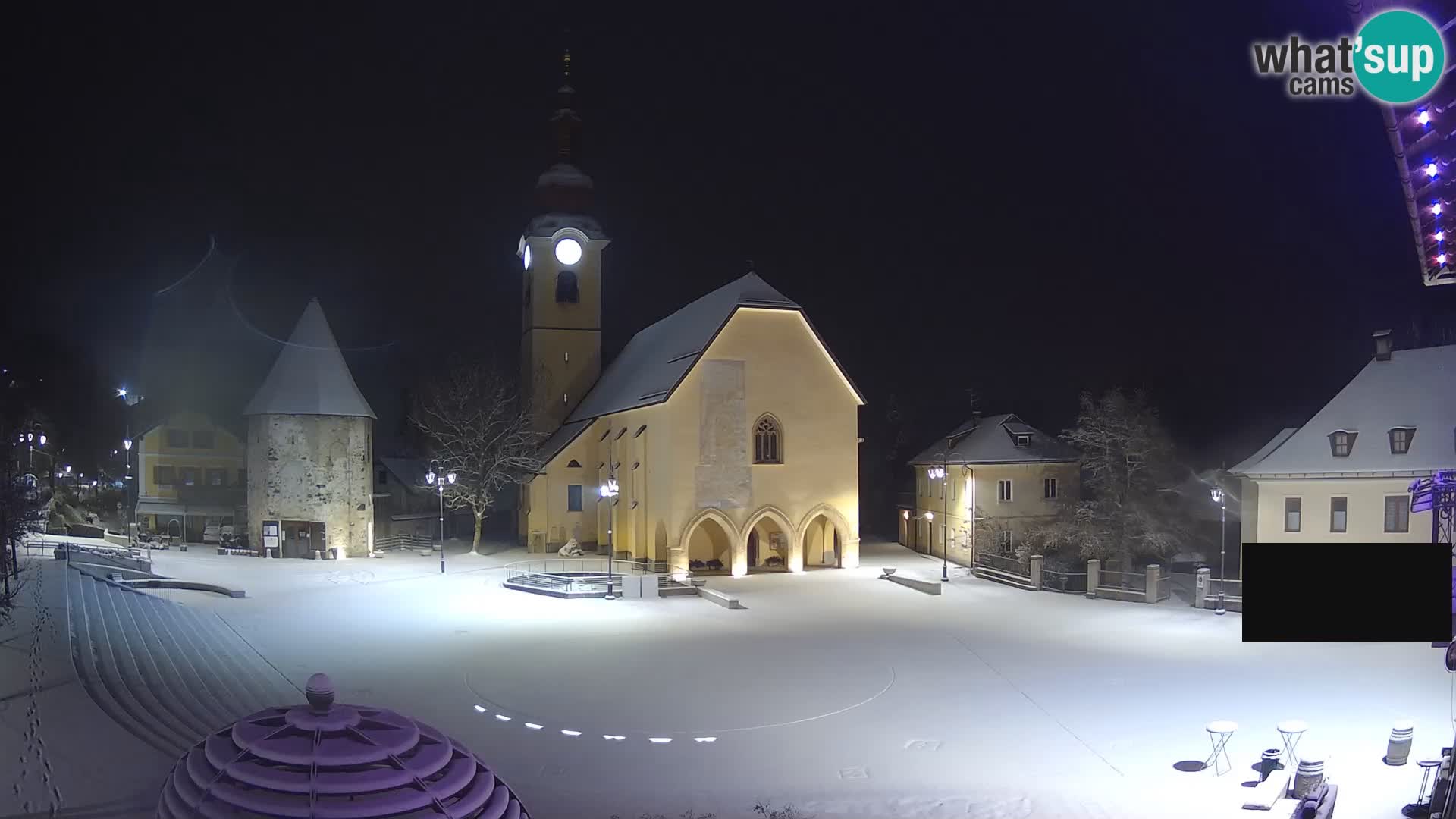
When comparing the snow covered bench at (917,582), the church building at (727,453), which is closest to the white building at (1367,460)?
the snow covered bench at (917,582)

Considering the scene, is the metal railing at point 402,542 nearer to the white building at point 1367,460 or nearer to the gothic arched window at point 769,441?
the gothic arched window at point 769,441

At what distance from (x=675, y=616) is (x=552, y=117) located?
30.6 m

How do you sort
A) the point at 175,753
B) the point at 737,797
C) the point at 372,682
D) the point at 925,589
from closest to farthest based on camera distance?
1. the point at 175,753
2. the point at 737,797
3. the point at 372,682
4. the point at 925,589

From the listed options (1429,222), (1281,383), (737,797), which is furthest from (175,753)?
(1281,383)

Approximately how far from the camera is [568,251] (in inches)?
1743

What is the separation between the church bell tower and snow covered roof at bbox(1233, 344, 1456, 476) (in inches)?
1165

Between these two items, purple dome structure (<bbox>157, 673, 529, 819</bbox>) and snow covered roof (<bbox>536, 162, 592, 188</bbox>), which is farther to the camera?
snow covered roof (<bbox>536, 162, 592, 188</bbox>)

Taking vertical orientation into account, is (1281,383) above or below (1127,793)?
above

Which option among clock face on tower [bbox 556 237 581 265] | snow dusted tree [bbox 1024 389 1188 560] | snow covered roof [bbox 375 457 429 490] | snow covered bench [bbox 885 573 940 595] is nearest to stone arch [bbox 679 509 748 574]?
snow covered bench [bbox 885 573 940 595]

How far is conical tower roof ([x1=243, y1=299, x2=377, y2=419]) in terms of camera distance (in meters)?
35.6

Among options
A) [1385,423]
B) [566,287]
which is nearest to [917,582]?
[1385,423]

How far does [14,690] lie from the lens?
9.94 meters

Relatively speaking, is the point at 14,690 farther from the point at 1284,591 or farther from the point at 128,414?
the point at 128,414

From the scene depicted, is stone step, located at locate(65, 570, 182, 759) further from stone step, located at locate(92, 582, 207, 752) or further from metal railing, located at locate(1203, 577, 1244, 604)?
metal railing, located at locate(1203, 577, 1244, 604)
